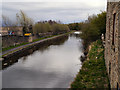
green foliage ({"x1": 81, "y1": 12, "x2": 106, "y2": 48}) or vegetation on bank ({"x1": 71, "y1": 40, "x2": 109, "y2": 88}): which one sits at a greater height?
green foliage ({"x1": 81, "y1": 12, "x2": 106, "y2": 48})

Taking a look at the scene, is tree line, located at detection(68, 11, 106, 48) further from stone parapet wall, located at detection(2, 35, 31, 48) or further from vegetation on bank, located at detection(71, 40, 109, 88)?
stone parapet wall, located at detection(2, 35, 31, 48)

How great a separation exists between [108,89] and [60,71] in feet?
20.1

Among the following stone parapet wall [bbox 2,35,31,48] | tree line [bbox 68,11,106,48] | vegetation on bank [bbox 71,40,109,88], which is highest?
tree line [bbox 68,11,106,48]

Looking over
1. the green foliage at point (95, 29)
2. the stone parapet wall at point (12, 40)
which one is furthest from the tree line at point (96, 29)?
the stone parapet wall at point (12, 40)

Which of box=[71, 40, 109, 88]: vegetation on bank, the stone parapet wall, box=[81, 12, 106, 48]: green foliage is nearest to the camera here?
box=[71, 40, 109, 88]: vegetation on bank

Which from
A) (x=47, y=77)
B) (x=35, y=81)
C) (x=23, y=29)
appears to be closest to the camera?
(x=35, y=81)

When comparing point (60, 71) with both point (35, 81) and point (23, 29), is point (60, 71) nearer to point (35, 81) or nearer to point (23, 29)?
point (35, 81)

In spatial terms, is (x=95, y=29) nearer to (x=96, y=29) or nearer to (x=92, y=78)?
(x=96, y=29)

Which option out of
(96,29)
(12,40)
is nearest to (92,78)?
(96,29)

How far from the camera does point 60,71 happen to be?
12359mm

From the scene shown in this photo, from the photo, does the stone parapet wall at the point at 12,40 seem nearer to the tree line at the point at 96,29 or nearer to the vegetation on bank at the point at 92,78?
the tree line at the point at 96,29

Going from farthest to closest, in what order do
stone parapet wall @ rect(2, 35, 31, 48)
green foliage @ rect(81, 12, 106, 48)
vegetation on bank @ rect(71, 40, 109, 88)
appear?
stone parapet wall @ rect(2, 35, 31, 48), green foliage @ rect(81, 12, 106, 48), vegetation on bank @ rect(71, 40, 109, 88)

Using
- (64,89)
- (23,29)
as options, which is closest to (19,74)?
(64,89)

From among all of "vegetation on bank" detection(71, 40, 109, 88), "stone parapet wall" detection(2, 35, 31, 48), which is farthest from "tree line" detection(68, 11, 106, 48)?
"stone parapet wall" detection(2, 35, 31, 48)
